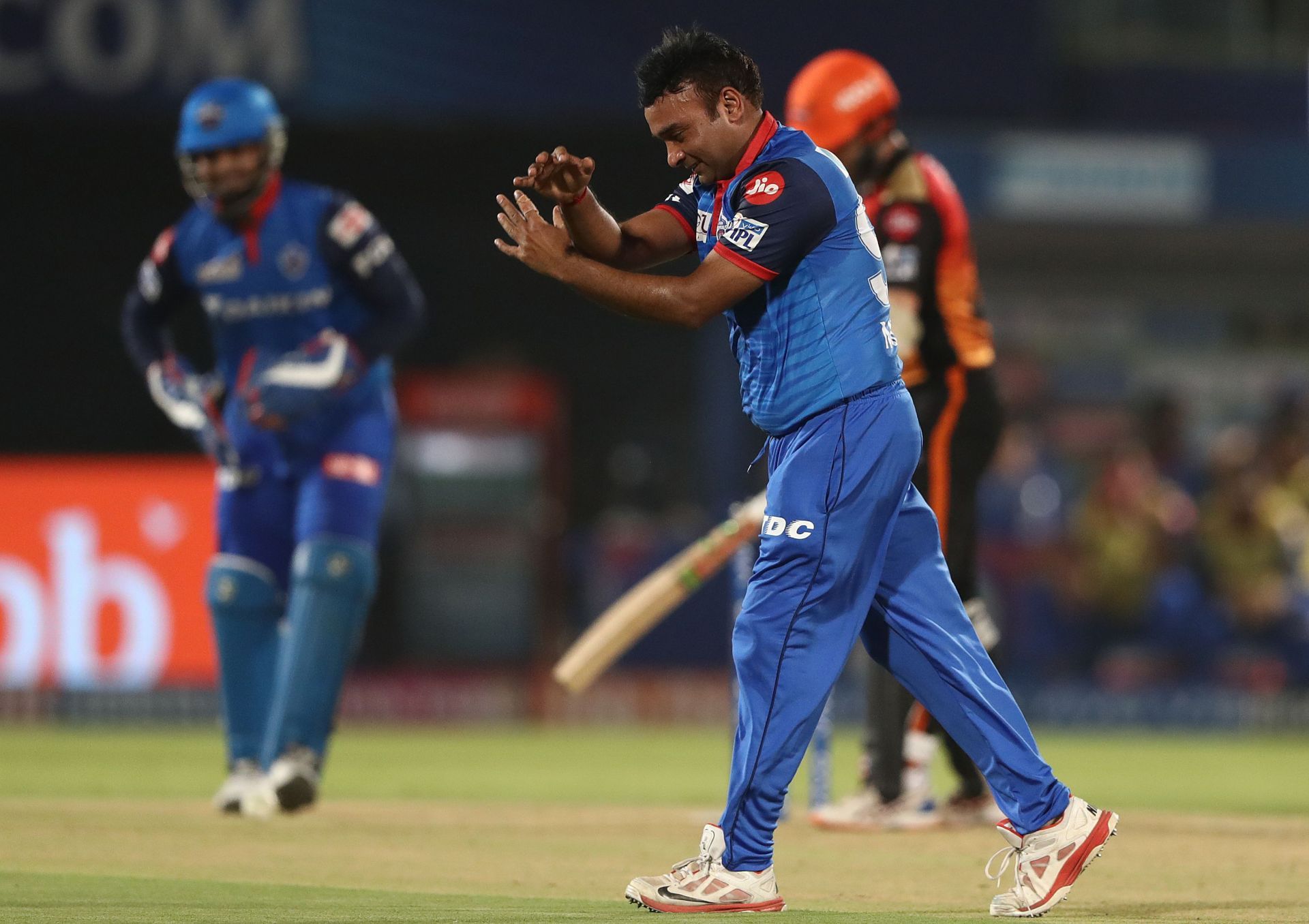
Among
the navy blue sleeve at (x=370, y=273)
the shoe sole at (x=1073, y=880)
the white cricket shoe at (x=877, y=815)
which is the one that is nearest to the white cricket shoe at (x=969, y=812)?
the white cricket shoe at (x=877, y=815)

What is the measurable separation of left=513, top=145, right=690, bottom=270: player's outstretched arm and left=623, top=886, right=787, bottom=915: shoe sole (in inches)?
59.2

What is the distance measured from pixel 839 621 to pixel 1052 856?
0.73 metres

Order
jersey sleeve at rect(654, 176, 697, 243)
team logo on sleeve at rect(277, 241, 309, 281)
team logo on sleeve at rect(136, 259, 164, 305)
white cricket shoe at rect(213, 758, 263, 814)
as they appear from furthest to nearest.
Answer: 1. team logo on sleeve at rect(136, 259, 164, 305)
2. team logo on sleeve at rect(277, 241, 309, 281)
3. white cricket shoe at rect(213, 758, 263, 814)
4. jersey sleeve at rect(654, 176, 697, 243)

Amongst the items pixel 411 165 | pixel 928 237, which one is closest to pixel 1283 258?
pixel 411 165

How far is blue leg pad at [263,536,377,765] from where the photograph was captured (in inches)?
276

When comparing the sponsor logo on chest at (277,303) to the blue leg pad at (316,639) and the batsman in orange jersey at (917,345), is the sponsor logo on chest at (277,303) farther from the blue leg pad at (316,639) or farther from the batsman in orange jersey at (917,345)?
the batsman in orange jersey at (917,345)

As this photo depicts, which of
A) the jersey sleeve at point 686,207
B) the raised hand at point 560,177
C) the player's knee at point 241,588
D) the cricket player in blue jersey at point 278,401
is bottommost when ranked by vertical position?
the player's knee at point 241,588

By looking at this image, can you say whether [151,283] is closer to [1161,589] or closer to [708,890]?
[708,890]

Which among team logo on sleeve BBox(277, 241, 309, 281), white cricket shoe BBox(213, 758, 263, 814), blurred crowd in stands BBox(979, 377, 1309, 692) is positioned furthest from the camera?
blurred crowd in stands BBox(979, 377, 1309, 692)

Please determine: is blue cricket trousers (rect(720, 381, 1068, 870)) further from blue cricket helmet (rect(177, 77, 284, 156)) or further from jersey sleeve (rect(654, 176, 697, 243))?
blue cricket helmet (rect(177, 77, 284, 156))

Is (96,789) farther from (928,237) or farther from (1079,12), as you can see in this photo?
(1079,12)

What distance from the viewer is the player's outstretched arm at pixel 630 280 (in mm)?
4691

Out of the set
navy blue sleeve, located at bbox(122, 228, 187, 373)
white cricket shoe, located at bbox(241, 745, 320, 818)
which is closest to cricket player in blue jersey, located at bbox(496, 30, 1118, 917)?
white cricket shoe, located at bbox(241, 745, 320, 818)

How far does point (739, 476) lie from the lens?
14.9m
